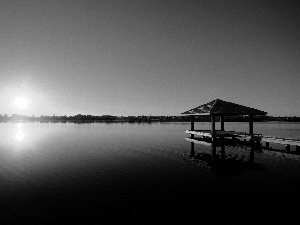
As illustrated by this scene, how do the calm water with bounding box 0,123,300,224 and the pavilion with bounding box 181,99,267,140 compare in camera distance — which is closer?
the calm water with bounding box 0,123,300,224

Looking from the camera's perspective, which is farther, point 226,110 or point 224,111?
point 226,110

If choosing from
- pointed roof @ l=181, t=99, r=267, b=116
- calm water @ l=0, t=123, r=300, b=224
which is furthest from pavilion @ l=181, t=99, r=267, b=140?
calm water @ l=0, t=123, r=300, b=224

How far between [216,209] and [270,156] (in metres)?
14.7

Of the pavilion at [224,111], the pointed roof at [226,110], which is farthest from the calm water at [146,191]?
the pointed roof at [226,110]

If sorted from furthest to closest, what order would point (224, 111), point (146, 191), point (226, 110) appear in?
point (226, 110) → point (224, 111) → point (146, 191)

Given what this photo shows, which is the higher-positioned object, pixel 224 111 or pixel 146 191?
pixel 224 111

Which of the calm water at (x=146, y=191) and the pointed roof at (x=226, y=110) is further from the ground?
the pointed roof at (x=226, y=110)

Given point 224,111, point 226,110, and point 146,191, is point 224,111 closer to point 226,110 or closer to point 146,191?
point 226,110

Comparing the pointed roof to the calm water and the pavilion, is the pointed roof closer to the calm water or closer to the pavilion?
the pavilion

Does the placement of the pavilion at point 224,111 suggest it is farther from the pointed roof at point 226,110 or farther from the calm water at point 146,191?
the calm water at point 146,191

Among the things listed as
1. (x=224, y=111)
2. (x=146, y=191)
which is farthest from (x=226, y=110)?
(x=146, y=191)

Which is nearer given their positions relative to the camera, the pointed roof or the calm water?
the calm water

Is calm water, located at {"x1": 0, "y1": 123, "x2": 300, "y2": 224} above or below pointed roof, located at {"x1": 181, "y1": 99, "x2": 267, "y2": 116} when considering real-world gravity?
below

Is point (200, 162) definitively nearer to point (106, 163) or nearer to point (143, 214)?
point (106, 163)
